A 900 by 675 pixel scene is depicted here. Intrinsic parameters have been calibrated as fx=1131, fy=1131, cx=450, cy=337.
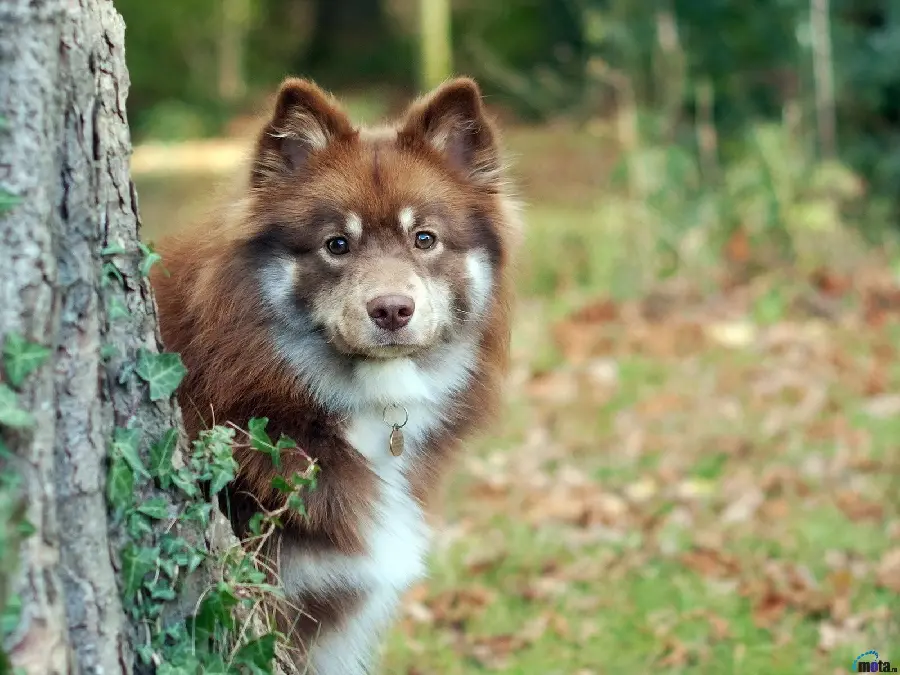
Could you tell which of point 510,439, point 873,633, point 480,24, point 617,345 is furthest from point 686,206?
point 480,24

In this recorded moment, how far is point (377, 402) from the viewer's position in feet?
12.0

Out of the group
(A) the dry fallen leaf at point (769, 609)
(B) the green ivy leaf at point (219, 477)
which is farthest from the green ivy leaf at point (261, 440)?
(A) the dry fallen leaf at point (769, 609)

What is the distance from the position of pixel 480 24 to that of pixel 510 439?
14.6 m

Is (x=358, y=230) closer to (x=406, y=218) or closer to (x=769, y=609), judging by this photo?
(x=406, y=218)

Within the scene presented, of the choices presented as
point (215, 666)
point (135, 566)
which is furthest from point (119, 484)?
→ point (215, 666)

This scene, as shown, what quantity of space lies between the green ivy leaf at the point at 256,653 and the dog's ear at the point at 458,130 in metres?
1.74

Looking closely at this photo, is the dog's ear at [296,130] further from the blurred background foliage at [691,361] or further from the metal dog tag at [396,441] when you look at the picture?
the metal dog tag at [396,441]

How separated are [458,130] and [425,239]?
1.46 feet

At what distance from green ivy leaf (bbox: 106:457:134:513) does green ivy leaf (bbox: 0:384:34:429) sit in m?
0.33

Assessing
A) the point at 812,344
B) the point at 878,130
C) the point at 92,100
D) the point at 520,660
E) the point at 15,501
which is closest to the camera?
the point at 15,501

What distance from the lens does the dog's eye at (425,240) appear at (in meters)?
3.73

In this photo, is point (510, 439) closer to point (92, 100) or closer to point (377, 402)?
point (377, 402)

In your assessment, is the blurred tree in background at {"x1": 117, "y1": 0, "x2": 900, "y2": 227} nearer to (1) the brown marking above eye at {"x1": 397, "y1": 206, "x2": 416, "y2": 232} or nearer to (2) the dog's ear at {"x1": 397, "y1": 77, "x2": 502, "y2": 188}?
(2) the dog's ear at {"x1": 397, "y1": 77, "x2": 502, "y2": 188}

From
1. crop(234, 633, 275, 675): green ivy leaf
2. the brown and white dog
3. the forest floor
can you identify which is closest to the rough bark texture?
crop(234, 633, 275, 675): green ivy leaf
